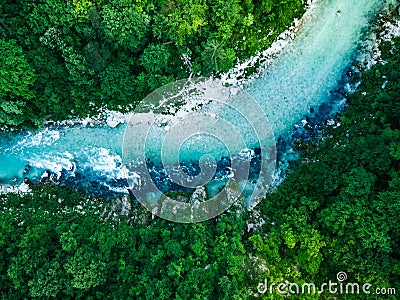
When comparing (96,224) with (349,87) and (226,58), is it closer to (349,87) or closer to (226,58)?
(226,58)

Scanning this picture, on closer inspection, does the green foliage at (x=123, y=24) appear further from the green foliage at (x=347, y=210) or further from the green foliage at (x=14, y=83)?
the green foliage at (x=347, y=210)

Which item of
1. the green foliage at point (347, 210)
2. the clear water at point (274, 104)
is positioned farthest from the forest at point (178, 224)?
the clear water at point (274, 104)

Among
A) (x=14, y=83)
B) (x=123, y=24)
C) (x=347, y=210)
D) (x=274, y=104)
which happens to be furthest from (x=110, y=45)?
(x=347, y=210)

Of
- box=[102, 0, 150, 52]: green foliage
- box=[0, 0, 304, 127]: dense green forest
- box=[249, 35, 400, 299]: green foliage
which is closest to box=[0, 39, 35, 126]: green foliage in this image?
box=[0, 0, 304, 127]: dense green forest

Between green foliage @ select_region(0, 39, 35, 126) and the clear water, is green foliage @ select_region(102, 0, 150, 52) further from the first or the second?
the clear water

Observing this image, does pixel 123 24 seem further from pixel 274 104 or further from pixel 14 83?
pixel 274 104

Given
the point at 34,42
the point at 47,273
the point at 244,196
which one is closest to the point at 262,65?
the point at 244,196
